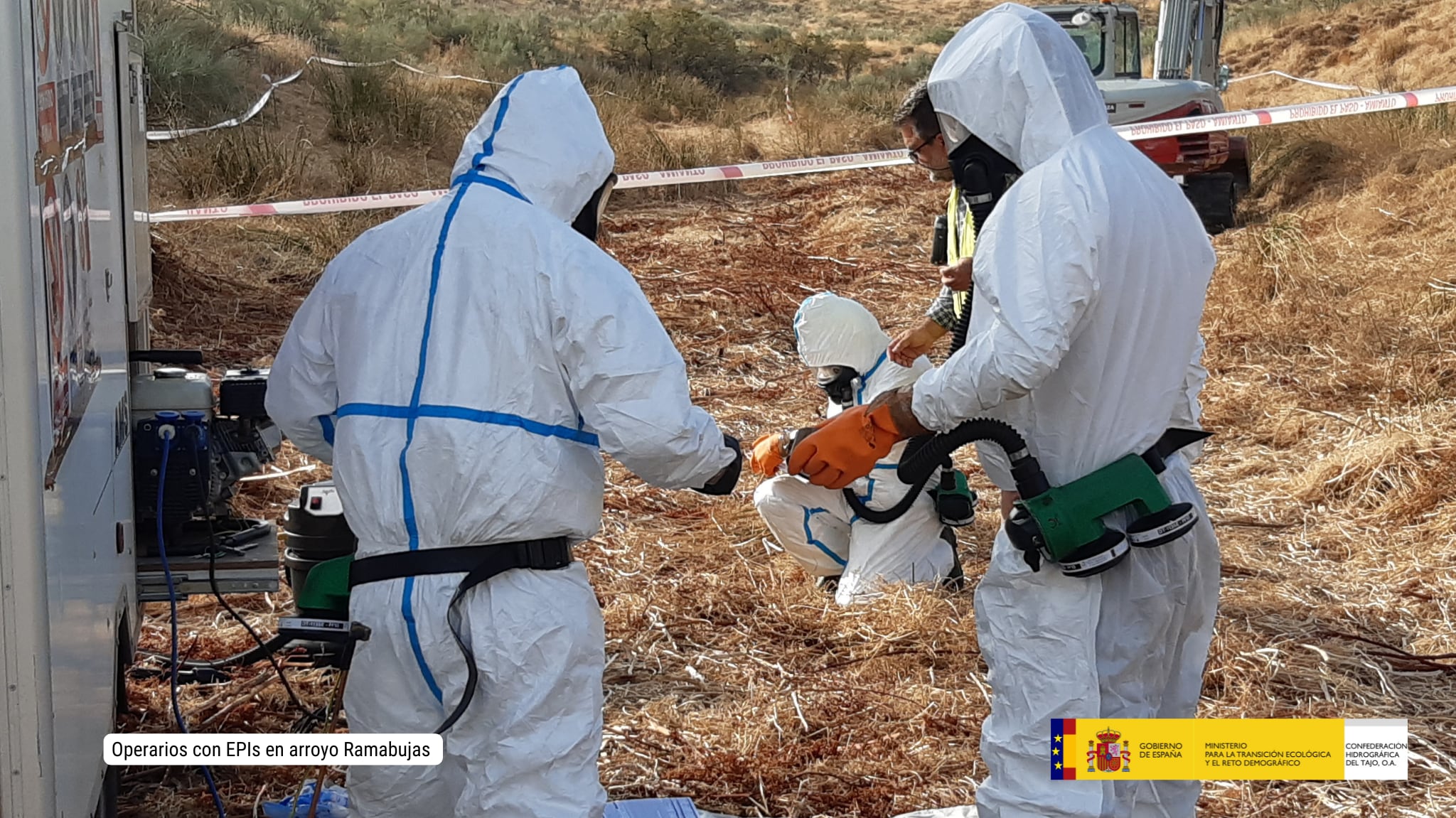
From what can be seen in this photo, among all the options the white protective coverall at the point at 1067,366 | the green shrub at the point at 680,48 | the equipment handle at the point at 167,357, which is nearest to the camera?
the white protective coverall at the point at 1067,366

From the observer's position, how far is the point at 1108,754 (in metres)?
3.13

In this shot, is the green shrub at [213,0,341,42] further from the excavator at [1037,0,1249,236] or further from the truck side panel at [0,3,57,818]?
the truck side panel at [0,3,57,818]

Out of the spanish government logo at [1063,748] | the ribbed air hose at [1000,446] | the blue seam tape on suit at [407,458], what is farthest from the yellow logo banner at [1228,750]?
the blue seam tape on suit at [407,458]

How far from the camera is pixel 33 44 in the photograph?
2.45 metres

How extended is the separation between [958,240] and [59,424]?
295 centimetres

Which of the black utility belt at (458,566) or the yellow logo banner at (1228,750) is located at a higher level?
the black utility belt at (458,566)

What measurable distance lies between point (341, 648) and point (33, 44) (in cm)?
124

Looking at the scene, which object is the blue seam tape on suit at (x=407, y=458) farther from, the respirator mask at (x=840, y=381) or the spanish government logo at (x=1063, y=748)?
the respirator mask at (x=840, y=381)

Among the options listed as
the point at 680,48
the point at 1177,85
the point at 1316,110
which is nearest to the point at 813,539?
the point at 1316,110

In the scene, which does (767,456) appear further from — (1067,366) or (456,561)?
(456,561)

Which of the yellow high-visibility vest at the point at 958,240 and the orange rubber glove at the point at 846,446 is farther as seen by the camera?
the yellow high-visibility vest at the point at 958,240

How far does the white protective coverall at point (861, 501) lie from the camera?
5.59 meters

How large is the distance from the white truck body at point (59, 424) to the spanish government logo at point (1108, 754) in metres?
2.05

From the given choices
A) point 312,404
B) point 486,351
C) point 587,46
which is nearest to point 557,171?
point 486,351
